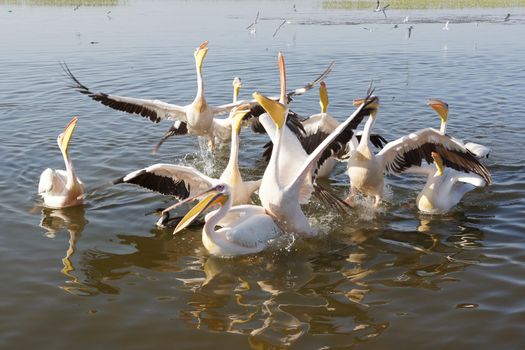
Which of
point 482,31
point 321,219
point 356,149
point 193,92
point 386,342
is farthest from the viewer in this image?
point 482,31

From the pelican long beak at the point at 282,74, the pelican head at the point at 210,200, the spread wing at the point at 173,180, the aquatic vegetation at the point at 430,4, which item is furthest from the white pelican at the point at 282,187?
the aquatic vegetation at the point at 430,4

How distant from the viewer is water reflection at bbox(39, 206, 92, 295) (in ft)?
16.0

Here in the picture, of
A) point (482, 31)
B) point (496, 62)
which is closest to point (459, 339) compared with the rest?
point (496, 62)

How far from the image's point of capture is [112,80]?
13664 millimetres

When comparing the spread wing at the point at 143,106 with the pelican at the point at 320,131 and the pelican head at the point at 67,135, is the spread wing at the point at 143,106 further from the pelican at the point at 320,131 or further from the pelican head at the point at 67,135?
the pelican at the point at 320,131

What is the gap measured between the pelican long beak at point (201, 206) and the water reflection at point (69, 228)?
94 cm

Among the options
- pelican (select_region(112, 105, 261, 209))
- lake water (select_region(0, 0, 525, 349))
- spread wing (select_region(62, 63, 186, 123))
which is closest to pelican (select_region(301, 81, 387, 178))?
lake water (select_region(0, 0, 525, 349))

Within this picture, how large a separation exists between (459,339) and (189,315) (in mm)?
1906

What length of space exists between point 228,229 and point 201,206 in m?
0.35

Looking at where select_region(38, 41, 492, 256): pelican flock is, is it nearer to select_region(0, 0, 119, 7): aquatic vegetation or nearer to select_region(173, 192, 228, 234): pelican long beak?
select_region(173, 192, 228, 234): pelican long beak

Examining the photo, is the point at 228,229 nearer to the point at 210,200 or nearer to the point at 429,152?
the point at 210,200

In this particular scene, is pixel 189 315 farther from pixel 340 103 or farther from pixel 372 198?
pixel 340 103

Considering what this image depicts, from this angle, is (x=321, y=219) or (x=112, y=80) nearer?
(x=321, y=219)

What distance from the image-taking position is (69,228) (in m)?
6.14
